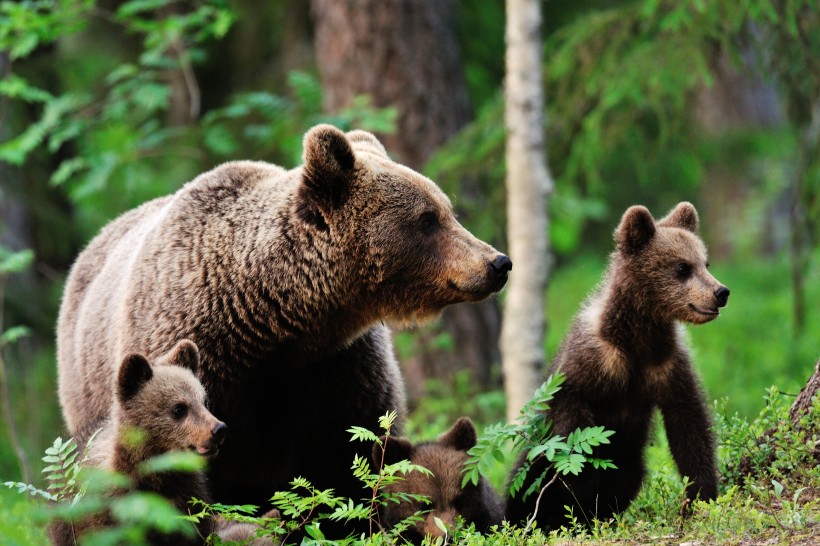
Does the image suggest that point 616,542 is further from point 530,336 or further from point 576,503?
point 530,336

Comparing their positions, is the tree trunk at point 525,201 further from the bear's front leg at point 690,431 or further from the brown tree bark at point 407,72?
the bear's front leg at point 690,431

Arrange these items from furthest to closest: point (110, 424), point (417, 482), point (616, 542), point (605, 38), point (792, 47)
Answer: point (605, 38)
point (792, 47)
point (417, 482)
point (110, 424)
point (616, 542)

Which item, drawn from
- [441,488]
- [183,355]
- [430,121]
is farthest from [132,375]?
[430,121]

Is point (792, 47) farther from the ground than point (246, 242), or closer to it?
farther from the ground

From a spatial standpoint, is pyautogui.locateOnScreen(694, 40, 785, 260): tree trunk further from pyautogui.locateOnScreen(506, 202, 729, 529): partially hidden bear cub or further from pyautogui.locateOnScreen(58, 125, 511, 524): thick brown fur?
pyautogui.locateOnScreen(58, 125, 511, 524): thick brown fur

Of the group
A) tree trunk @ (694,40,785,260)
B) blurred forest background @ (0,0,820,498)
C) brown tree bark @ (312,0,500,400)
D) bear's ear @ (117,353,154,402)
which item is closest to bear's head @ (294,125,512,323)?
bear's ear @ (117,353,154,402)

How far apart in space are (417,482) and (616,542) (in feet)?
5.47

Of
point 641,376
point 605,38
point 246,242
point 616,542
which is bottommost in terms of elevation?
Answer: point 616,542

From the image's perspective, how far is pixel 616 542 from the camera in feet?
16.1

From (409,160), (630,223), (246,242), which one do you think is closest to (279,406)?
(246,242)

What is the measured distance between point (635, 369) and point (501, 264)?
3.19 ft

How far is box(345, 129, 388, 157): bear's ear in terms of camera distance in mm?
6348

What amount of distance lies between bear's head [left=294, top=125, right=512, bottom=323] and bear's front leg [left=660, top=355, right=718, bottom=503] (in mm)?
1129

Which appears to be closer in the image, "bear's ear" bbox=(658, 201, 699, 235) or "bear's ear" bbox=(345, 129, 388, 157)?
"bear's ear" bbox=(658, 201, 699, 235)
